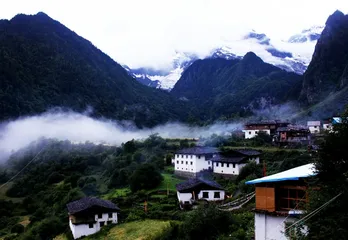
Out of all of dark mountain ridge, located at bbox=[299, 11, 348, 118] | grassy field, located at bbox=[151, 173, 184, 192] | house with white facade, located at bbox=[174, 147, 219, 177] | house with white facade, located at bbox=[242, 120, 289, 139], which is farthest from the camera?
dark mountain ridge, located at bbox=[299, 11, 348, 118]

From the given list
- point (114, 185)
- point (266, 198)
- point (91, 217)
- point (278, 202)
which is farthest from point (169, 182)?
point (278, 202)

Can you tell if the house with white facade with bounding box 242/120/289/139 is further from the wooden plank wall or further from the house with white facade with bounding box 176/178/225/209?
the wooden plank wall

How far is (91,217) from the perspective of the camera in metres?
36.8

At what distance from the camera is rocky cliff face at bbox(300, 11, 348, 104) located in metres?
121

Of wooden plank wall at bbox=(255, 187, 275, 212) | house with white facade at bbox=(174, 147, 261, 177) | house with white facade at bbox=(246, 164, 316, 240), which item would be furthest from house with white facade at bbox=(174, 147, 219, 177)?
house with white facade at bbox=(246, 164, 316, 240)

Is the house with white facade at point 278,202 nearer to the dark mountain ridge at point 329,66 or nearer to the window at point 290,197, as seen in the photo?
the window at point 290,197

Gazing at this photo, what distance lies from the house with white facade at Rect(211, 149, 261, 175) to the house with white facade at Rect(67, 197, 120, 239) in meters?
16.5

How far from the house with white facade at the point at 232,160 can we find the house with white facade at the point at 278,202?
102 ft

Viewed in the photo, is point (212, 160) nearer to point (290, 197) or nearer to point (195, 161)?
point (195, 161)

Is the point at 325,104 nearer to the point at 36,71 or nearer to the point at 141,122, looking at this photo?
the point at 141,122

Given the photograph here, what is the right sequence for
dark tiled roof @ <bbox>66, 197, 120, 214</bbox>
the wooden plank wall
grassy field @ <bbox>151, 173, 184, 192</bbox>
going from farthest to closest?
1. grassy field @ <bbox>151, 173, 184, 192</bbox>
2. dark tiled roof @ <bbox>66, 197, 120, 214</bbox>
3. the wooden plank wall

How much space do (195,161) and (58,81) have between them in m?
112

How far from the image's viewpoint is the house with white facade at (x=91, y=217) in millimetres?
36125

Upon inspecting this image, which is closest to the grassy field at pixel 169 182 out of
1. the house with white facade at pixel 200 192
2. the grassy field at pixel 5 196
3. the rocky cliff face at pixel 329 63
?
the house with white facade at pixel 200 192
